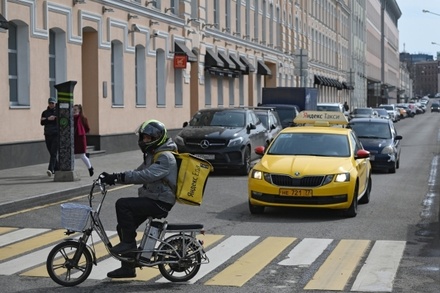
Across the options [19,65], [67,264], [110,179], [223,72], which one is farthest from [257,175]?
[223,72]

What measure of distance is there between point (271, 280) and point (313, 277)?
474 millimetres

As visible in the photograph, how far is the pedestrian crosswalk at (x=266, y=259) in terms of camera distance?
973 cm

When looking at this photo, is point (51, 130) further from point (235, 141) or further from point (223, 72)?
point (223, 72)

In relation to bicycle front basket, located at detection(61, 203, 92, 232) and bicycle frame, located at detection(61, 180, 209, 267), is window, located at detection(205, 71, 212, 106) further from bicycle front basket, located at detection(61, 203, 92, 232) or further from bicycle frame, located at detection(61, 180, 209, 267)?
bicycle front basket, located at detection(61, 203, 92, 232)

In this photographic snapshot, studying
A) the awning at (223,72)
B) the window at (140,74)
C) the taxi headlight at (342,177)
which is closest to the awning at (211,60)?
the awning at (223,72)

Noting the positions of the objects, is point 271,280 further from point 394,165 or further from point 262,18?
point 262,18

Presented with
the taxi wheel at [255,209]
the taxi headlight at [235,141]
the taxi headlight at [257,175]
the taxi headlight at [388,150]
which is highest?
the taxi headlight at [235,141]

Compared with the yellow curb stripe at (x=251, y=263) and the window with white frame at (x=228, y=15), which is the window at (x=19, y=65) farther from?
the window with white frame at (x=228, y=15)

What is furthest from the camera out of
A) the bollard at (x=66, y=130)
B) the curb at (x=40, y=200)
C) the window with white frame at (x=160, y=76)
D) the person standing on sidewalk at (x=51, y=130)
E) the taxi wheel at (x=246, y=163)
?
the window with white frame at (x=160, y=76)

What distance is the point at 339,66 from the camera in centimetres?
9294

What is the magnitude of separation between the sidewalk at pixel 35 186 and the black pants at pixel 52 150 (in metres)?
0.28

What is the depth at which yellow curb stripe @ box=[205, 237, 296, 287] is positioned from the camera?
9.69 meters

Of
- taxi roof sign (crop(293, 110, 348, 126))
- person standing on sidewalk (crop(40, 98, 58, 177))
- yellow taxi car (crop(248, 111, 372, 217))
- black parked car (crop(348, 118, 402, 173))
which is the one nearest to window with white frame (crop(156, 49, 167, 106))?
black parked car (crop(348, 118, 402, 173))

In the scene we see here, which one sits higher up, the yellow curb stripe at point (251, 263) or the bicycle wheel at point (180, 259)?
the bicycle wheel at point (180, 259)
